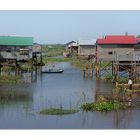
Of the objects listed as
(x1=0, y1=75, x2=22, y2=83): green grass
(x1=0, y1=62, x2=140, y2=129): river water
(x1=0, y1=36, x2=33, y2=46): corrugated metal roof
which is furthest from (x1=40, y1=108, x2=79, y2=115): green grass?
(x1=0, y1=36, x2=33, y2=46): corrugated metal roof

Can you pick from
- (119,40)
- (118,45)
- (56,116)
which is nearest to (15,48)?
(118,45)

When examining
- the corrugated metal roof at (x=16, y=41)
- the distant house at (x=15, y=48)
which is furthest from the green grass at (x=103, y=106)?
the corrugated metal roof at (x=16, y=41)

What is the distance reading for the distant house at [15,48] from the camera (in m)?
37.3

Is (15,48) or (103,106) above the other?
(15,48)

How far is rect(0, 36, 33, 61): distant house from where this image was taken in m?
37.3

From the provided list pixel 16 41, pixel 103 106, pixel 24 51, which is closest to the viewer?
pixel 103 106

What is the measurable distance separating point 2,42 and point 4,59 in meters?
1.64

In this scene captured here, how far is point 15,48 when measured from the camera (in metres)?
38.0

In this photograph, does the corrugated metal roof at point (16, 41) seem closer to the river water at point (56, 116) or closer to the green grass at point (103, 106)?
the river water at point (56, 116)

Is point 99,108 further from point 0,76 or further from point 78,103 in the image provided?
point 0,76

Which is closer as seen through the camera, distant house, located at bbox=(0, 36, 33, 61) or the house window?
distant house, located at bbox=(0, 36, 33, 61)

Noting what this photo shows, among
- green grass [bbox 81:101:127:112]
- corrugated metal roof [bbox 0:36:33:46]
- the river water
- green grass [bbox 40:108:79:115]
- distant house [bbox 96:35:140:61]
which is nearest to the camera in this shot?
the river water

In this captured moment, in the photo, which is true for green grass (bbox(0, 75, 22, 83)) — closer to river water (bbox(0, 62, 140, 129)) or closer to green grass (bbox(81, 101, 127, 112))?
river water (bbox(0, 62, 140, 129))

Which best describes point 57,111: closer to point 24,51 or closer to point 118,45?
point 24,51
